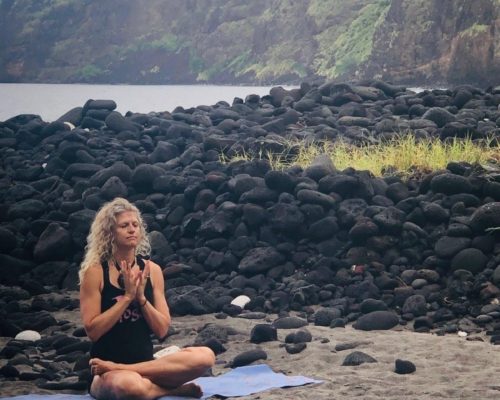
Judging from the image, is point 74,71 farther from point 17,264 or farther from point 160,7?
point 17,264

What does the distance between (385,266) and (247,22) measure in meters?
38.3

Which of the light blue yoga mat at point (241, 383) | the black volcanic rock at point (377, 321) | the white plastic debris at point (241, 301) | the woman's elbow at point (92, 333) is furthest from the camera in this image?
the white plastic debris at point (241, 301)

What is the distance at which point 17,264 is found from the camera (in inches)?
351

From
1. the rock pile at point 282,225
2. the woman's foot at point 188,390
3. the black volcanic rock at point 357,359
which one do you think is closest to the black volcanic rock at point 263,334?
the rock pile at point 282,225

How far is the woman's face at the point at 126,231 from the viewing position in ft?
14.8

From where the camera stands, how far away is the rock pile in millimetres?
7227

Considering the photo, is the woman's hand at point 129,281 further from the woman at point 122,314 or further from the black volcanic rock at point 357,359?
the black volcanic rock at point 357,359

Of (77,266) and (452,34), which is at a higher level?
(452,34)

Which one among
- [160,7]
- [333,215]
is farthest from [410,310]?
[160,7]

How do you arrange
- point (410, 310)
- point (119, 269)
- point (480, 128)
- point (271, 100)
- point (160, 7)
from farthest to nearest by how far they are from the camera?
point (160, 7) < point (271, 100) < point (480, 128) < point (410, 310) < point (119, 269)

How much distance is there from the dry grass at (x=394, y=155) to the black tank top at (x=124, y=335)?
5.00 m

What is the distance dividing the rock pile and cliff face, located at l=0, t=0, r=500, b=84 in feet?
57.4

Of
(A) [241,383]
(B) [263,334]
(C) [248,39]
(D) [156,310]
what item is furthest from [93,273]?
(C) [248,39]

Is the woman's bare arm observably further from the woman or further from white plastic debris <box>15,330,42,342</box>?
white plastic debris <box>15,330,42,342</box>
